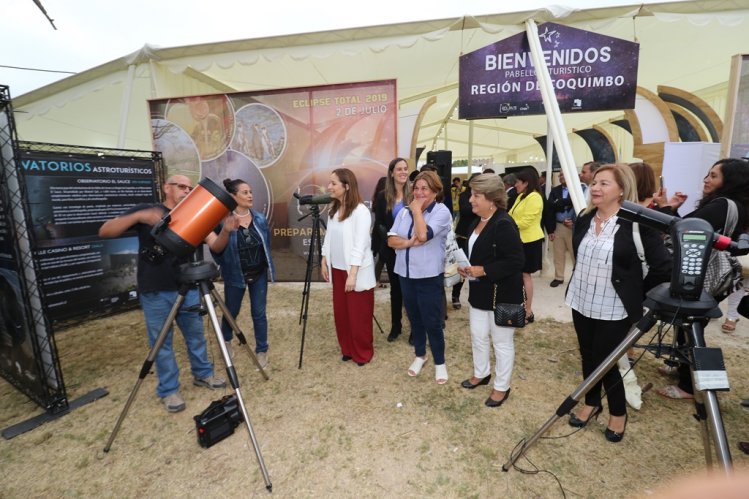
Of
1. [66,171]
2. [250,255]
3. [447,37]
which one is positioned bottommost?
[250,255]

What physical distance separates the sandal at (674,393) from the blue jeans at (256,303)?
3459mm

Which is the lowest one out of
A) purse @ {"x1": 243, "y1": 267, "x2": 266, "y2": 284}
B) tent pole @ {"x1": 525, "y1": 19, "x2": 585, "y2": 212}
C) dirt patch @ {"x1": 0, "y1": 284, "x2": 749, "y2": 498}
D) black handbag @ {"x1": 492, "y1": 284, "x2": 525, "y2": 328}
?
dirt patch @ {"x1": 0, "y1": 284, "x2": 749, "y2": 498}

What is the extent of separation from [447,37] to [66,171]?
19.4ft

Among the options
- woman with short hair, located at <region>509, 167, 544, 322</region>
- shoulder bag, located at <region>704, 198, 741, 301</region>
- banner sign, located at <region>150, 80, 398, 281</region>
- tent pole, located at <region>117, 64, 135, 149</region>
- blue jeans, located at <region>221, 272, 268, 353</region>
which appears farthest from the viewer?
tent pole, located at <region>117, 64, 135, 149</region>

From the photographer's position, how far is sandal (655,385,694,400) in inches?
106

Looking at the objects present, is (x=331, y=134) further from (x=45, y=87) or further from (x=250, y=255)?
(x=45, y=87)

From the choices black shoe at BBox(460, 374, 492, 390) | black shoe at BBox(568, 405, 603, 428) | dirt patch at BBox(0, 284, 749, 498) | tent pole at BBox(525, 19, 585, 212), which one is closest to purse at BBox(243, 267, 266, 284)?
dirt patch at BBox(0, 284, 749, 498)

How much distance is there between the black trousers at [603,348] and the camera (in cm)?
207

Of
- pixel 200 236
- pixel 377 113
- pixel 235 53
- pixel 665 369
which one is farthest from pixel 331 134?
pixel 665 369

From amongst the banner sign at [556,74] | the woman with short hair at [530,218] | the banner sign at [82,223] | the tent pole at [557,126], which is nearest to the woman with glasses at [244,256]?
the banner sign at [82,223]

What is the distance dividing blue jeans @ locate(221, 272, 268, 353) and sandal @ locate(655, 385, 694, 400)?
346 cm

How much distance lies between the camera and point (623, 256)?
199 centimetres

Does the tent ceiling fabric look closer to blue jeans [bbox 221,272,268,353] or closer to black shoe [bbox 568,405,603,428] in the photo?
blue jeans [bbox 221,272,268,353]

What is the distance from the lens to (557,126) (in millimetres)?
3855
